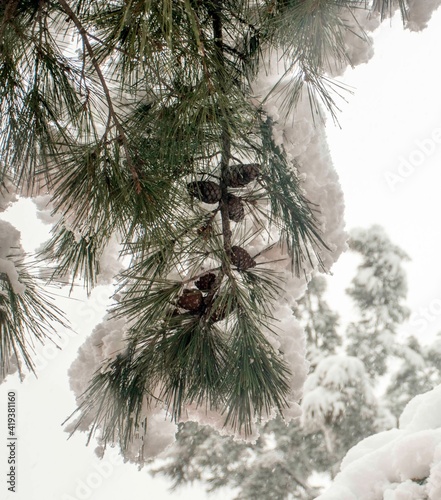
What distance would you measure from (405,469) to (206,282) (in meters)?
0.44

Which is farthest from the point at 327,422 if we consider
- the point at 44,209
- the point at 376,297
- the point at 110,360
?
the point at 110,360

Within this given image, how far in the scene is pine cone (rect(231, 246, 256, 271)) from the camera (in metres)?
1.00

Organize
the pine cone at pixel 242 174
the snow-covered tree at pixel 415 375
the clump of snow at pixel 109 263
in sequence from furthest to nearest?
1. the snow-covered tree at pixel 415 375
2. the clump of snow at pixel 109 263
3. the pine cone at pixel 242 174

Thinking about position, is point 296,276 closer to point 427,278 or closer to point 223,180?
point 223,180

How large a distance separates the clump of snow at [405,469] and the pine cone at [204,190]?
471 millimetres

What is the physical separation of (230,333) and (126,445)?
0.30 m

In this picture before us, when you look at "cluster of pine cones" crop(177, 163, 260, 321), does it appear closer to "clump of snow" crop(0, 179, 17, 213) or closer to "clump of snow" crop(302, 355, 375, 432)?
"clump of snow" crop(0, 179, 17, 213)

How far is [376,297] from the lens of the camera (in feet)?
14.7

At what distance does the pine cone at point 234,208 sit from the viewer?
3.34ft

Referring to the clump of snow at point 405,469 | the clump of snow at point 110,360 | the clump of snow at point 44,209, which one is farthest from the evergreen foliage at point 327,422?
the clump of snow at point 405,469

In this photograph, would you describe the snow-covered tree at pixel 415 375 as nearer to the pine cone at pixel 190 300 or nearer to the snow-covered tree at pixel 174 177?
the snow-covered tree at pixel 174 177

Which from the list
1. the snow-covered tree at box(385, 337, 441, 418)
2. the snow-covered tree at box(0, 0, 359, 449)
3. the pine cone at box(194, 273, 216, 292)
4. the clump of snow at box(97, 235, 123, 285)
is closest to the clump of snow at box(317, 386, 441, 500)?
the snow-covered tree at box(0, 0, 359, 449)

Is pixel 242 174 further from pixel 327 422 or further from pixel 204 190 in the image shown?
pixel 327 422

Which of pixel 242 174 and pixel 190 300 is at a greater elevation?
pixel 242 174
